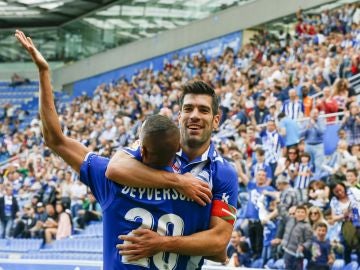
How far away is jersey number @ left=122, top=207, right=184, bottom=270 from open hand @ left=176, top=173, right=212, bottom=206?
127 mm

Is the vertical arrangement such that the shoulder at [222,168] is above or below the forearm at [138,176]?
above

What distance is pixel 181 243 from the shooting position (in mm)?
3314

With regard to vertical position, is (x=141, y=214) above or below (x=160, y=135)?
below

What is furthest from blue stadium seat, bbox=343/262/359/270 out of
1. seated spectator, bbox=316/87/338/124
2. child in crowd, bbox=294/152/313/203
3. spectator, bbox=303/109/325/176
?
seated spectator, bbox=316/87/338/124

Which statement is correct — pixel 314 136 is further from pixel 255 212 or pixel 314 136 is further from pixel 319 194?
pixel 319 194

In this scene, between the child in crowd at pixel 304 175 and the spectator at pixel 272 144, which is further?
the spectator at pixel 272 144

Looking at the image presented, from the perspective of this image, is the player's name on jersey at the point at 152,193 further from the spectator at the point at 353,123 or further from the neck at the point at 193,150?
the spectator at the point at 353,123

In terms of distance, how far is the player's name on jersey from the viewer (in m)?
3.36

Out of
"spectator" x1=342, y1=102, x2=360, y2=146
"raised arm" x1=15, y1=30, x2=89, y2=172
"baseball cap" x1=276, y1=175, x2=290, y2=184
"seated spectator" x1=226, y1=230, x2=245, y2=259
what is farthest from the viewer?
"spectator" x1=342, y1=102, x2=360, y2=146

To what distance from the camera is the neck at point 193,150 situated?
3.61 m

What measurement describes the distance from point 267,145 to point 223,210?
846 centimetres

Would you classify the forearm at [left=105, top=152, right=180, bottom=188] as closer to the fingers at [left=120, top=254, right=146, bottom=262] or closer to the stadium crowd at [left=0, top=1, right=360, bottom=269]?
the fingers at [left=120, top=254, right=146, bottom=262]

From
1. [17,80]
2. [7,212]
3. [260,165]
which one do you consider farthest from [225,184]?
[17,80]

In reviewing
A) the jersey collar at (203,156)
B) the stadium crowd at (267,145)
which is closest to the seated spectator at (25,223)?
the stadium crowd at (267,145)
